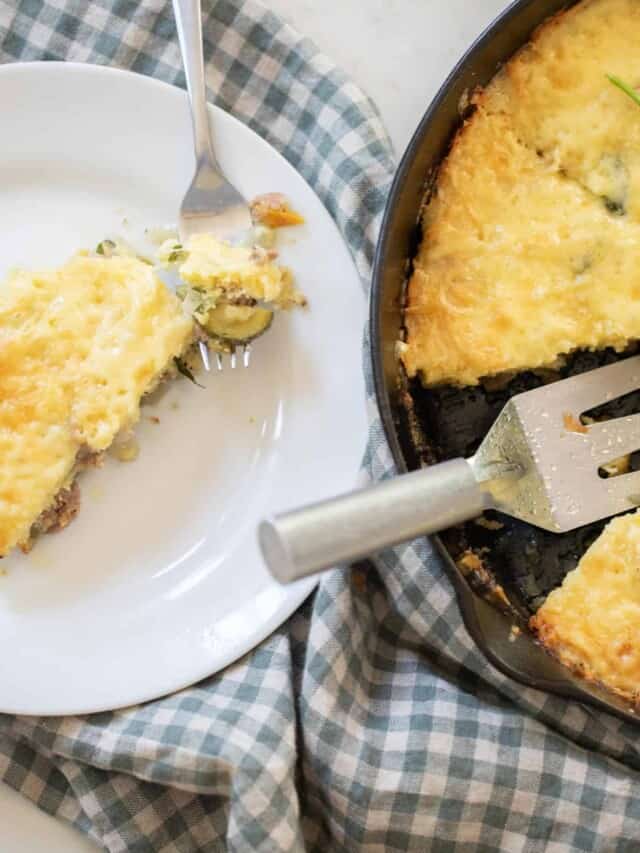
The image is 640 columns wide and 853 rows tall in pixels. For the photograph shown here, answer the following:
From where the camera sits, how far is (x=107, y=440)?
2.82m

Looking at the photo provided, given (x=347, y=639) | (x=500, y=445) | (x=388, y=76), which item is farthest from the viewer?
(x=388, y=76)

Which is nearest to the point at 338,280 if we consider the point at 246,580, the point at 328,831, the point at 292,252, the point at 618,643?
the point at 292,252

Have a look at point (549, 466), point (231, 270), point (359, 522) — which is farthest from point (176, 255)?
point (359, 522)

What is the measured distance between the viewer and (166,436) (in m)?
2.97

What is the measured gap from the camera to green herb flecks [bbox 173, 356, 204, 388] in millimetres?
2973

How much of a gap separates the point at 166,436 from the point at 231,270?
0.51m

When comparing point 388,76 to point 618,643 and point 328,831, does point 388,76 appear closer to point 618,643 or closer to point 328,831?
point 618,643

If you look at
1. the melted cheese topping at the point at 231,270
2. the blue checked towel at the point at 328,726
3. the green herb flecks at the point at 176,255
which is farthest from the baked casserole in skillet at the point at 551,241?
the green herb flecks at the point at 176,255

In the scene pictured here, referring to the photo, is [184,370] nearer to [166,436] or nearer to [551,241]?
[166,436]

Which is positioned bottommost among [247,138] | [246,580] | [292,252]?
[246,580]

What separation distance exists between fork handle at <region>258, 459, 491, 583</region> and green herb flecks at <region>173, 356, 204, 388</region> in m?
1.09

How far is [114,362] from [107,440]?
215mm

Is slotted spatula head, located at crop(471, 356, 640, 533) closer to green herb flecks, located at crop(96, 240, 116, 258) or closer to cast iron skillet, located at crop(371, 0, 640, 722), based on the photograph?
cast iron skillet, located at crop(371, 0, 640, 722)

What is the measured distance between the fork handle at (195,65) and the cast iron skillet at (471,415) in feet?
2.06
